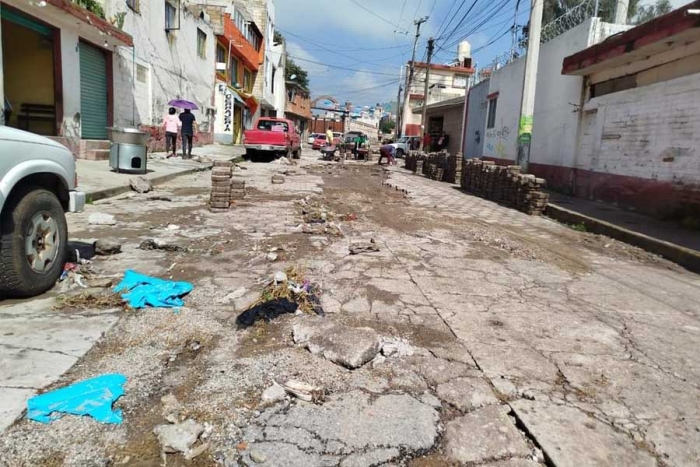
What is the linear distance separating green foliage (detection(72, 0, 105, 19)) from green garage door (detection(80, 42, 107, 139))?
0.92 metres

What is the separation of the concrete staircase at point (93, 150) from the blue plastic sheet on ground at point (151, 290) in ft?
33.8

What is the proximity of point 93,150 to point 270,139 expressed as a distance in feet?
26.4

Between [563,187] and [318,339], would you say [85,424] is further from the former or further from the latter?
[563,187]

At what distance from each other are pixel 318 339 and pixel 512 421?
1264 millimetres

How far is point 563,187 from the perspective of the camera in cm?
1387

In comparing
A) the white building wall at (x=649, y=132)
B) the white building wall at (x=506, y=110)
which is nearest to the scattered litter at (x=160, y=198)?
the white building wall at (x=649, y=132)

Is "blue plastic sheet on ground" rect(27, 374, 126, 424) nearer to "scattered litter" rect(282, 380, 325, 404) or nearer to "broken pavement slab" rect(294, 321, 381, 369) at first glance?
"scattered litter" rect(282, 380, 325, 404)

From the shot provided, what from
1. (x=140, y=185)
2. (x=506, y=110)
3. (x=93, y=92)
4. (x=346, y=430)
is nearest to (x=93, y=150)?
(x=93, y=92)

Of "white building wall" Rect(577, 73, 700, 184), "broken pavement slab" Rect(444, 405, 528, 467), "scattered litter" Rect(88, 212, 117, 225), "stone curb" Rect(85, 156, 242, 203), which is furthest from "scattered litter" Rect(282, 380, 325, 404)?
"white building wall" Rect(577, 73, 700, 184)

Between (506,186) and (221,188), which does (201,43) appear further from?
(221,188)

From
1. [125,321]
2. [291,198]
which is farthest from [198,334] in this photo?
[291,198]

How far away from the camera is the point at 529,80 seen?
521 inches

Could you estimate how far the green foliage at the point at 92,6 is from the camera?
12223mm

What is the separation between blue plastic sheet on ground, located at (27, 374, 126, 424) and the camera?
7.35ft
